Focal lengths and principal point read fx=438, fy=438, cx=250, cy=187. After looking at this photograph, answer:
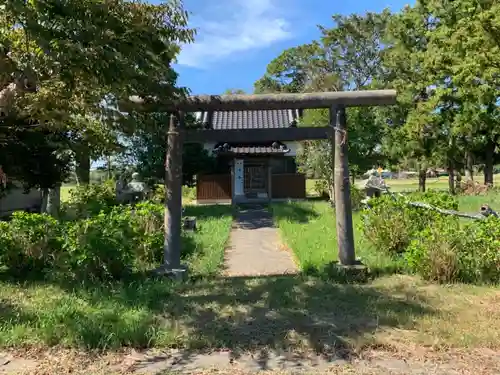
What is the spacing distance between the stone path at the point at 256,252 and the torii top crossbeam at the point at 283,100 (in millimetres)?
2861

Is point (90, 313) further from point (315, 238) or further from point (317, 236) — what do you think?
point (317, 236)

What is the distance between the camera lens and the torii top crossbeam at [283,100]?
660cm

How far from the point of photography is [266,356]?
4035mm

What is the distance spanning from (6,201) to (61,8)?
44.7ft

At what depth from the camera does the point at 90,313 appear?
495 cm

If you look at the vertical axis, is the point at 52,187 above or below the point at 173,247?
above

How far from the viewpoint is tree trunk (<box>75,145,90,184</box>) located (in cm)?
988

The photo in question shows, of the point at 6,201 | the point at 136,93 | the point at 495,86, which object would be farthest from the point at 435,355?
the point at 6,201

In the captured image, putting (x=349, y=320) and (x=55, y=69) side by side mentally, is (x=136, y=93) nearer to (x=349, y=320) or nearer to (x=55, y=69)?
(x=55, y=69)

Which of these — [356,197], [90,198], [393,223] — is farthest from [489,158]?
[90,198]

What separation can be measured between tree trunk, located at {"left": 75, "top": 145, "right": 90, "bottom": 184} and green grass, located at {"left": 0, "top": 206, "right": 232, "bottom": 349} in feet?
12.5

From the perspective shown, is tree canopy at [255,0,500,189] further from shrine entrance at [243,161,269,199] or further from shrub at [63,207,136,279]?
shrub at [63,207,136,279]

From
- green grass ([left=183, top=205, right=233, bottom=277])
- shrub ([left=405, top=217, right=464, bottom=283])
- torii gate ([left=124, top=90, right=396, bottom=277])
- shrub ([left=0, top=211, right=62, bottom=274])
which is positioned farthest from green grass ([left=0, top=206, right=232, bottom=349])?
shrub ([left=405, top=217, right=464, bottom=283])

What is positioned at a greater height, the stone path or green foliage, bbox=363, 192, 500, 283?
green foliage, bbox=363, 192, 500, 283
